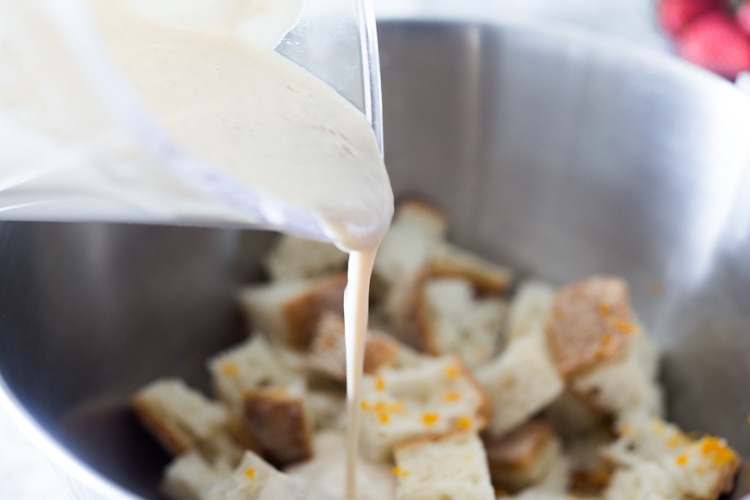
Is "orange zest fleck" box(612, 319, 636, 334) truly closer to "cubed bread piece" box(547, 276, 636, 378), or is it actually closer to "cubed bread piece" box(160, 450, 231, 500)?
"cubed bread piece" box(547, 276, 636, 378)

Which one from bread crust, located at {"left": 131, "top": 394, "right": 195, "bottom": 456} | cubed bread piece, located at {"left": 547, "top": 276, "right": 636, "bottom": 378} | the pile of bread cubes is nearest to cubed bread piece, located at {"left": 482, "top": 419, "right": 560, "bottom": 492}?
the pile of bread cubes

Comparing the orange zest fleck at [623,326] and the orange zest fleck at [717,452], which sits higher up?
the orange zest fleck at [623,326]

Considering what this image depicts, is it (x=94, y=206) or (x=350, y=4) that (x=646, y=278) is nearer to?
(x=350, y=4)

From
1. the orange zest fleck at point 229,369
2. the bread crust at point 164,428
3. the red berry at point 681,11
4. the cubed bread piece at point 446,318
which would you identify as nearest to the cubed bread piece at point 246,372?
the orange zest fleck at point 229,369

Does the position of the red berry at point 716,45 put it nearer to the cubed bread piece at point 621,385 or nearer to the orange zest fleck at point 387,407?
the cubed bread piece at point 621,385

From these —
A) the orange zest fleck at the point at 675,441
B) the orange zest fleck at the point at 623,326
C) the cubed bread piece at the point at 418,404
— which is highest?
the orange zest fleck at the point at 623,326

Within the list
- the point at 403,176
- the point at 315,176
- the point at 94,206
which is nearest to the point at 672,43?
the point at 403,176

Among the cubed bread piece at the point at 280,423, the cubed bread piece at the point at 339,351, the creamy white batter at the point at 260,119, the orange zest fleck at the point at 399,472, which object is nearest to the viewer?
the creamy white batter at the point at 260,119

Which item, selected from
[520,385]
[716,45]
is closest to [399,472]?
[520,385]
